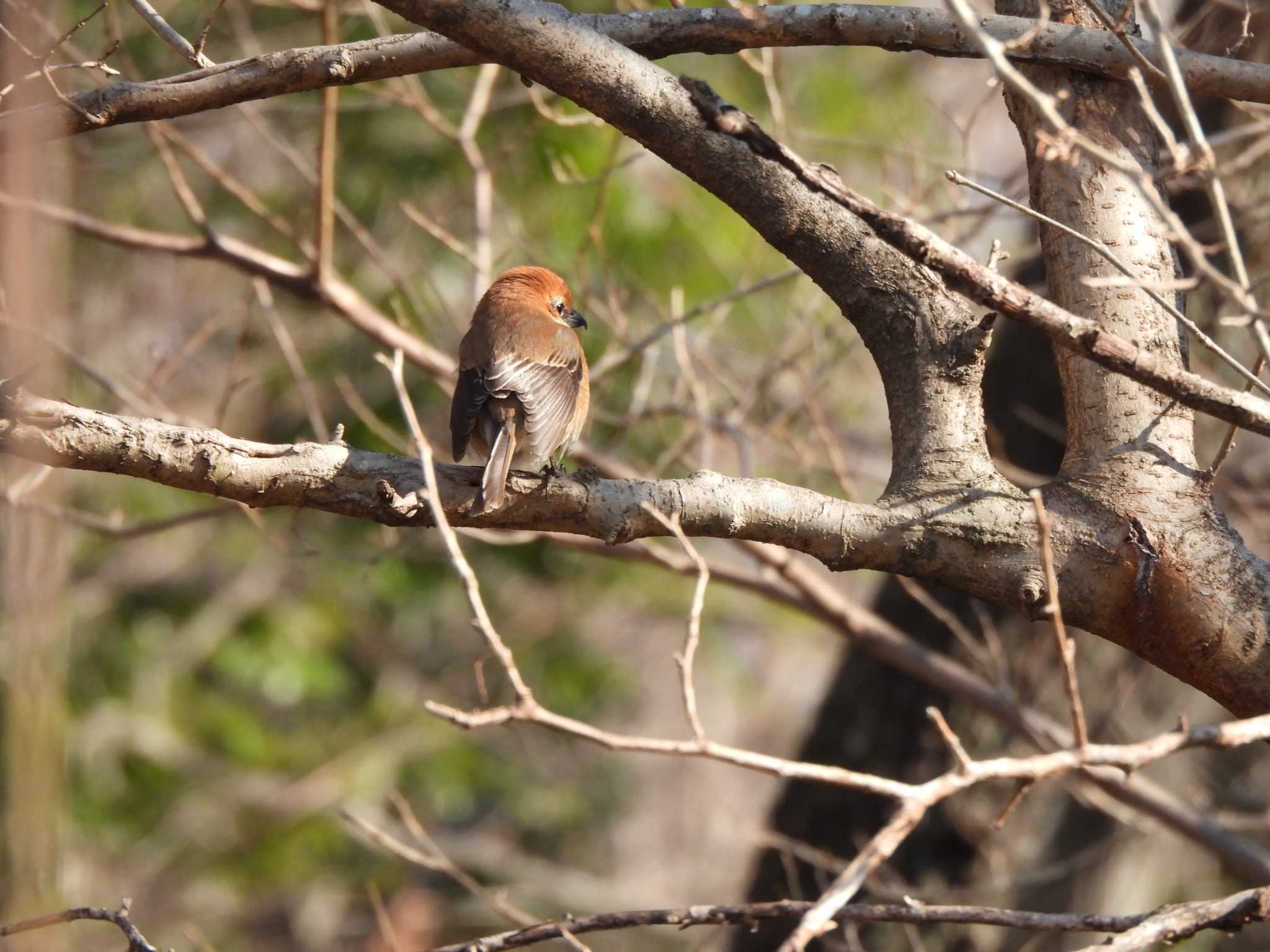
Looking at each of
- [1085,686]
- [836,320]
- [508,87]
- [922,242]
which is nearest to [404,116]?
[508,87]

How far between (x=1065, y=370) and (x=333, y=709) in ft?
26.6

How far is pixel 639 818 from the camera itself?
41.9 feet

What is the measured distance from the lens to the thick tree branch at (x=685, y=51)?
2.36m

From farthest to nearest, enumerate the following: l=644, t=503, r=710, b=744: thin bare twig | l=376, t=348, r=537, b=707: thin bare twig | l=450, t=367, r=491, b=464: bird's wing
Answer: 1. l=450, t=367, r=491, b=464: bird's wing
2. l=644, t=503, r=710, b=744: thin bare twig
3. l=376, t=348, r=537, b=707: thin bare twig

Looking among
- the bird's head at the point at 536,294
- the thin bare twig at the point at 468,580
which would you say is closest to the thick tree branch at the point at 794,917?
the thin bare twig at the point at 468,580

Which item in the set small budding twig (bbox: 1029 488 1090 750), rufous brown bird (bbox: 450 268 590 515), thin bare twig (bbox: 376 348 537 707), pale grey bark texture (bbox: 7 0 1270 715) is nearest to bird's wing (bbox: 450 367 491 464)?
rufous brown bird (bbox: 450 268 590 515)

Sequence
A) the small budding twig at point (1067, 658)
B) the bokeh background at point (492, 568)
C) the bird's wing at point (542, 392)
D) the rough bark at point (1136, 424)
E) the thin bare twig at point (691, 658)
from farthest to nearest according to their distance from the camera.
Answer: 1. the bokeh background at point (492, 568)
2. the bird's wing at point (542, 392)
3. the rough bark at point (1136, 424)
4. the thin bare twig at point (691, 658)
5. the small budding twig at point (1067, 658)

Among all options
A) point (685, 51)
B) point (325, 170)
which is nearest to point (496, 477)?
point (685, 51)

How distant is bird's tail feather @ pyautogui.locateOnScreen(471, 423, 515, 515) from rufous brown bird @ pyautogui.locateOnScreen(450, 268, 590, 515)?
0.19 m

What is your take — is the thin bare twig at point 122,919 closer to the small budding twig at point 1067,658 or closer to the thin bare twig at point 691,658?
the thin bare twig at point 691,658

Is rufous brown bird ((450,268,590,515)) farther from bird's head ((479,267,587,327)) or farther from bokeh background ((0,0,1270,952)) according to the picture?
A: bokeh background ((0,0,1270,952))

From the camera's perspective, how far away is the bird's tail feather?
7.68 ft

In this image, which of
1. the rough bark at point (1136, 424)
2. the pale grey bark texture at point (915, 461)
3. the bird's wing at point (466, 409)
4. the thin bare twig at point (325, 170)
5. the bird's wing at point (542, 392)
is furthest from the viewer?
the thin bare twig at point (325, 170)

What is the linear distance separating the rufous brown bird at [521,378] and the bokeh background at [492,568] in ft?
1.21
